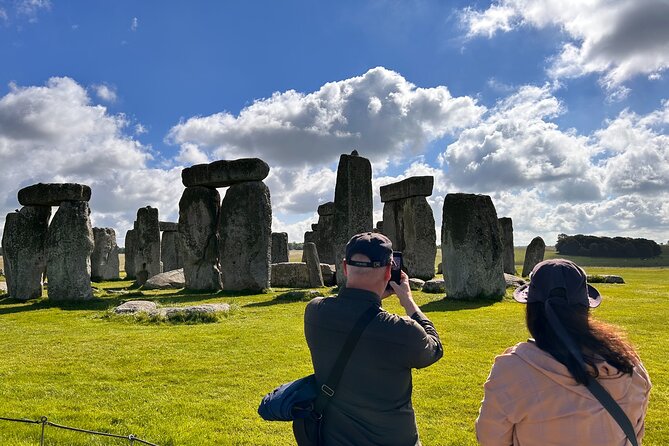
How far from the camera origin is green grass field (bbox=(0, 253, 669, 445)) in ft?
16.0

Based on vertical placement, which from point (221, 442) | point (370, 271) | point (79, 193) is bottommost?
point (221, 442)

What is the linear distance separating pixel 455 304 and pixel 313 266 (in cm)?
672

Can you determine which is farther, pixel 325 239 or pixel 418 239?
pixel 325 239

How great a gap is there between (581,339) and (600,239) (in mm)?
79088

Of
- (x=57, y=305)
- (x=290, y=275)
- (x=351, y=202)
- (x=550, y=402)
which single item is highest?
(x=351, y=202)

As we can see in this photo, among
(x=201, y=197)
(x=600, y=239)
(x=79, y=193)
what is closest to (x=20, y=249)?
(x=79, y=193)

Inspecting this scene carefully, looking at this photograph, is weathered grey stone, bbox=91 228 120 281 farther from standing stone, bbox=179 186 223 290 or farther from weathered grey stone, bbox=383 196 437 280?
weathered grey stone, bbox=383 196 437 280

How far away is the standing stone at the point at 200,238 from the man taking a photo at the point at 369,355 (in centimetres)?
1612

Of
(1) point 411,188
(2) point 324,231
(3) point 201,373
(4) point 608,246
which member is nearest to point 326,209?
(2) point 324,231

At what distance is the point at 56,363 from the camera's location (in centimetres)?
721

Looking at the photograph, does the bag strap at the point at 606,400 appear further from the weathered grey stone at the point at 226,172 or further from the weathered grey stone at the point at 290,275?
the weathered grey stone at the point at 290,275

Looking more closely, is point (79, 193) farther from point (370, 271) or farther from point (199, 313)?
point (370, 271)

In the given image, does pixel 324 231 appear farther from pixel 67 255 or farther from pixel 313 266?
pixel 67 255

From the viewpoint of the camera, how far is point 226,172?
17.5 meters
